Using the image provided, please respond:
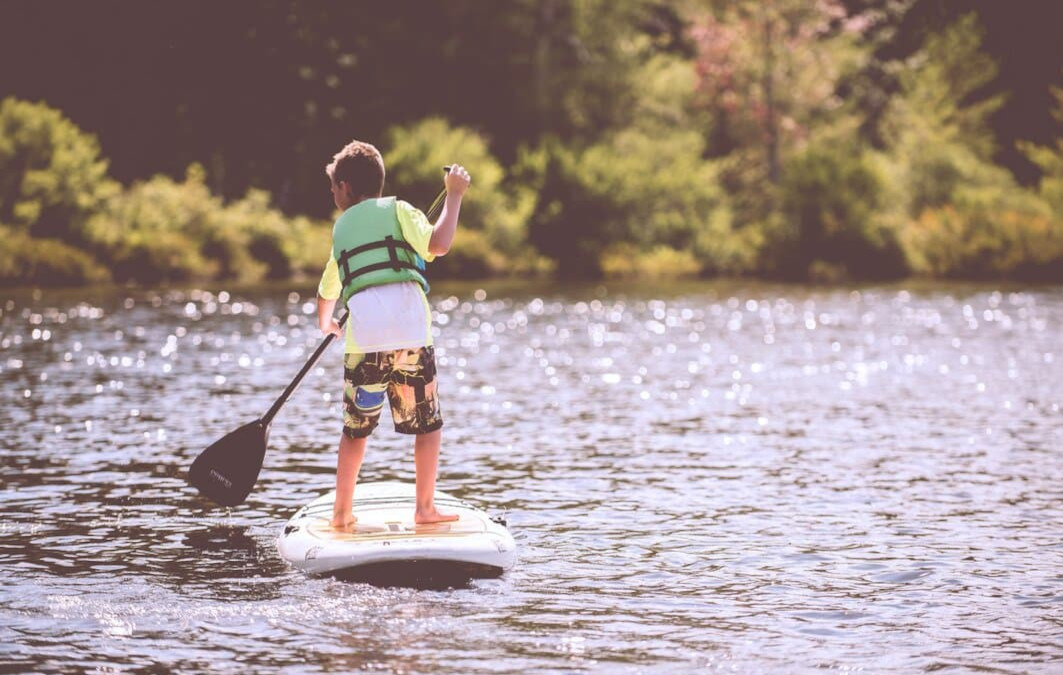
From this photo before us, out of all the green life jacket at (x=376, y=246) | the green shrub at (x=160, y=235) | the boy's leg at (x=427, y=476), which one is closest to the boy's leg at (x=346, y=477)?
the boy's leg at (x=427, y=476)

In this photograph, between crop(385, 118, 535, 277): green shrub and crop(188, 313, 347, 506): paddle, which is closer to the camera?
crop(188, 313, 347, 506): paddle

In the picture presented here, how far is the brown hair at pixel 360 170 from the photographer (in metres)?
9.58

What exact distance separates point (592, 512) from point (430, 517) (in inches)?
96.8

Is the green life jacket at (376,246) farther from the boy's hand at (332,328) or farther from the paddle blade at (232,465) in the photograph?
the paddle blade at (232,465)

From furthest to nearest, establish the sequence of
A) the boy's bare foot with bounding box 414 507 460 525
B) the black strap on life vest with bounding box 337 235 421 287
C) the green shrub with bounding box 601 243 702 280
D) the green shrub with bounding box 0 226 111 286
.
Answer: the green shrub with bounding box 601 243 702 280 < the green shrub with bounding box 0 226 111 286 < the boy's bare foot with bounding box 414 507 460 525 < the black strap on life vest with bounding box 337 235 421 287

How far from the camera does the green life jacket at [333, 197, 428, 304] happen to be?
31.1ft

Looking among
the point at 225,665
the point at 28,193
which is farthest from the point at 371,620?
the point at 28,193

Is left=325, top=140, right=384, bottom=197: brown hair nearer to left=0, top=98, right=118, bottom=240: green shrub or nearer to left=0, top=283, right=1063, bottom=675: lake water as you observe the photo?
left=0, top=283, right=1063, bottom=675: lake water

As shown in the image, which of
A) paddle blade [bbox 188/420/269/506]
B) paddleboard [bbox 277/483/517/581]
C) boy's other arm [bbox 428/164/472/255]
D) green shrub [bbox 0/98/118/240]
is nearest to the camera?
boy's other arm [bbox 428/164/472/255]

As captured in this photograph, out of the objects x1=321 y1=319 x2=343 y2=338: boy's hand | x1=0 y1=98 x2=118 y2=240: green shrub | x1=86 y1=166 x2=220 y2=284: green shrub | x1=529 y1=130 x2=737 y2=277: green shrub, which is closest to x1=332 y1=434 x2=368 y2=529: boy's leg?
x1=321 y1=319 x2=343 y2=338: boy's hand

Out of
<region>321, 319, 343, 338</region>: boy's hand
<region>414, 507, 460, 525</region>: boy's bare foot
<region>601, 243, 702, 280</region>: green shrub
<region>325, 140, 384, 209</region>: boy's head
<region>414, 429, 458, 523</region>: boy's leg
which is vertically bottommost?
<region>414, 507, 460, 525</region>: boy's bare foot

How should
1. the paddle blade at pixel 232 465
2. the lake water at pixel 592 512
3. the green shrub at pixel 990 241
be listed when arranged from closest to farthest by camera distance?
the lake water at pixel 592 512 < the paddle blade at pixel 232 465 < the green shrub at pixel 990 241

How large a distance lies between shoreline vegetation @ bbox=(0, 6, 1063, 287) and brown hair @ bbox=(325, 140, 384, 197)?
36753 mm

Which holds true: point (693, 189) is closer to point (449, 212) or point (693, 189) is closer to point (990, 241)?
point (990, 241)
